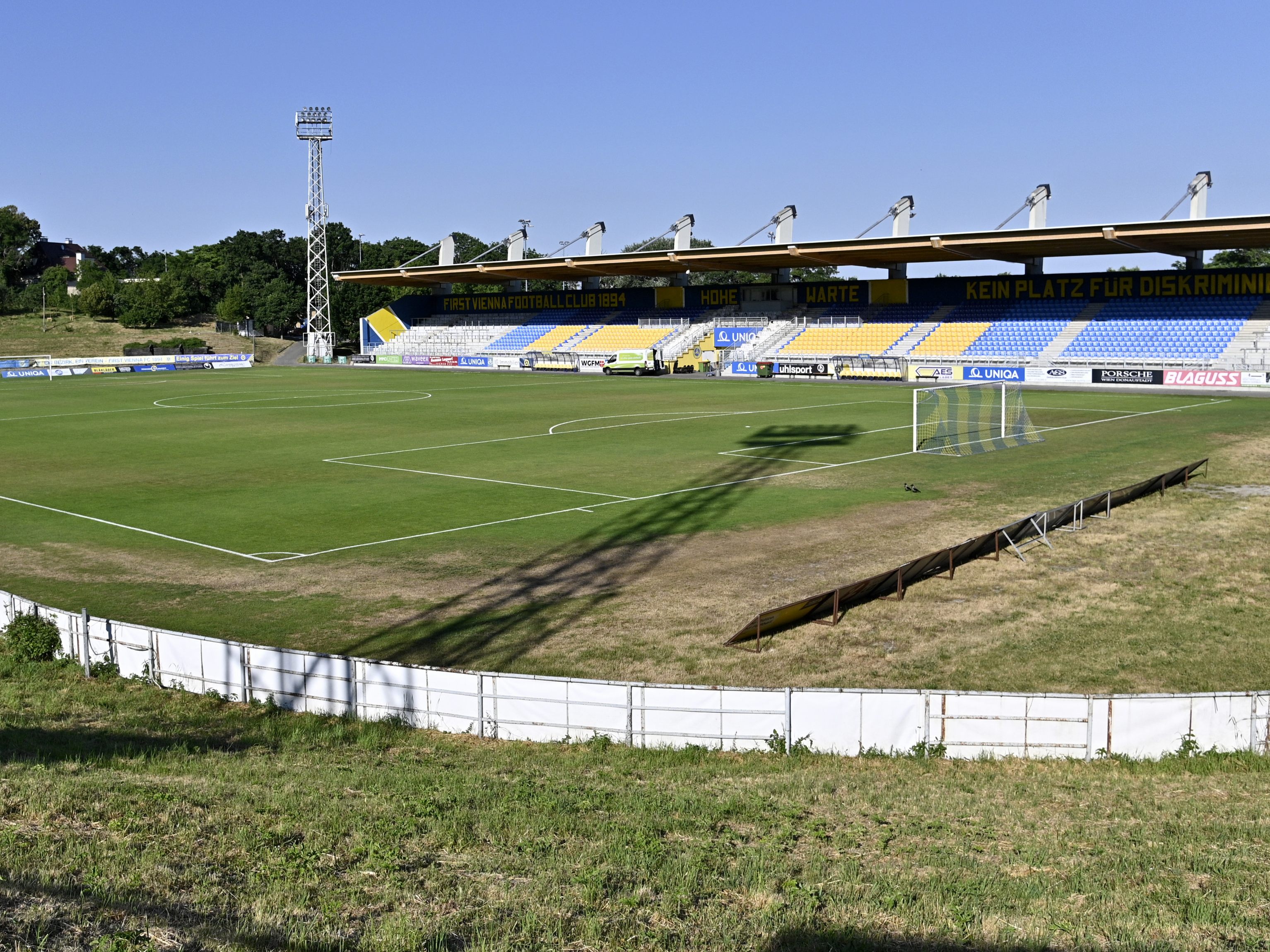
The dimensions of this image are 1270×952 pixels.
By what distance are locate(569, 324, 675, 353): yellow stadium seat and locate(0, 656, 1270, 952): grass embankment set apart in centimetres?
8710

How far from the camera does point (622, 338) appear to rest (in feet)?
339

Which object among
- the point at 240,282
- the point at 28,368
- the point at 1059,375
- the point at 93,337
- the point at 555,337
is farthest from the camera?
the point at 240,282

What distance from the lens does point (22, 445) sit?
143ft

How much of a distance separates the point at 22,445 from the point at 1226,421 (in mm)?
48148

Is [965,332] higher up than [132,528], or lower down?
higher up

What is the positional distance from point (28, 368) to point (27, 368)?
1.4 inches

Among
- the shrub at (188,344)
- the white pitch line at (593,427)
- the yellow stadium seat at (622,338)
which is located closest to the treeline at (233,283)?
the shrub at (188,344)

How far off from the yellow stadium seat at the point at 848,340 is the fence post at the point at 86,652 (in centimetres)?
7467

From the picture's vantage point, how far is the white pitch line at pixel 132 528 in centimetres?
2367

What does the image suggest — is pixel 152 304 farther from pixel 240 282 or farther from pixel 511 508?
pixel 511 508

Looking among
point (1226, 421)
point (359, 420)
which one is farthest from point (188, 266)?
point (1226, 421)

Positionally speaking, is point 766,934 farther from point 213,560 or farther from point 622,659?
point 213,560

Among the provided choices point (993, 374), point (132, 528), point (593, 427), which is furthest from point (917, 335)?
point (132, 528)

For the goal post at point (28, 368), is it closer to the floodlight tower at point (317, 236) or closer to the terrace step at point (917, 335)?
the floodlight tower at point (317, 236)
